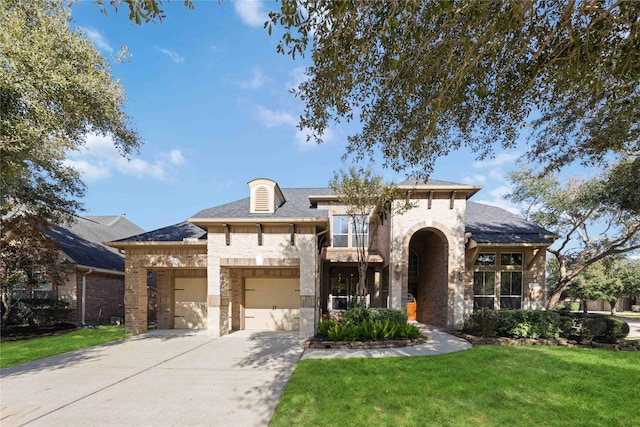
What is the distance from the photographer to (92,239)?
773 inches

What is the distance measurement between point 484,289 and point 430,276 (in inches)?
99.3

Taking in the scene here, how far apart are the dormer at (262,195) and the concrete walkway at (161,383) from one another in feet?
17.4

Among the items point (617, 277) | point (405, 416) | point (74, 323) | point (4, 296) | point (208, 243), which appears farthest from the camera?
point (617, 277)

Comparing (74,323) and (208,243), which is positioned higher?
(208,243)

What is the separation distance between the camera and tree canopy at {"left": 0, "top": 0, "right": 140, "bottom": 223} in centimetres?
667

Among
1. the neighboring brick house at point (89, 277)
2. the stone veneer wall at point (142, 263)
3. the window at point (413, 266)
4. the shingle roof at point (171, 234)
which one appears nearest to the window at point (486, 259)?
the window at point (413, 266)

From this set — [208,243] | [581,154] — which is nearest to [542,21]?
[581,154]

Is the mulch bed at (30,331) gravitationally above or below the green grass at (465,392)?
below

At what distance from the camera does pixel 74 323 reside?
1520 cm

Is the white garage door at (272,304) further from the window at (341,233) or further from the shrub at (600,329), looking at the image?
the shrub at (600,329)

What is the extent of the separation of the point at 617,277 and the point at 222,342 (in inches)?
1390

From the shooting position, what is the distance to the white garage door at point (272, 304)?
14.0 meters

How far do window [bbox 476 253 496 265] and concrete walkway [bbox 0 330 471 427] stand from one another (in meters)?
5.79

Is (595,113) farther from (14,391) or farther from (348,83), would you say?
(14,391)
